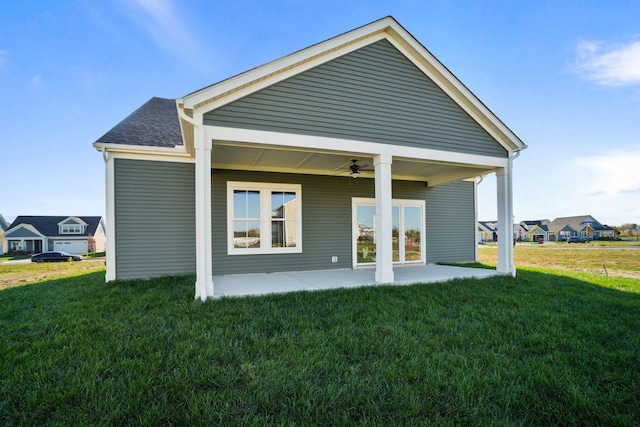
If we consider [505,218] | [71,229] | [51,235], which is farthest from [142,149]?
[51,235]

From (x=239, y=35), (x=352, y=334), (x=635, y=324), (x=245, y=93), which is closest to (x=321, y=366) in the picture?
(x=352, y=334)

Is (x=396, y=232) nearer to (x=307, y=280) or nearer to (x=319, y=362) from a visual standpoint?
(x=307, y=280)

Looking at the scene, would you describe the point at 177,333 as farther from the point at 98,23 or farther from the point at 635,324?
the point at 98,23

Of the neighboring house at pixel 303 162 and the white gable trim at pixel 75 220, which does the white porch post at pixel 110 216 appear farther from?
the white gable trim at pixel 75 220

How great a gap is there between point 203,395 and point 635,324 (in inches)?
202

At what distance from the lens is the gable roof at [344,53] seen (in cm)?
506

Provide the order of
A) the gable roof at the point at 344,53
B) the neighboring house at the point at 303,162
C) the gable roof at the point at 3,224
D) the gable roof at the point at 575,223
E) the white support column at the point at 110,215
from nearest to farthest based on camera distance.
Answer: the gable roof at the point at 344,53, the neighboring house at the point at 303,162, the white support column at the point at 110,215, the gable roof at the point at 3,224, the gable roof at the point at 575,223

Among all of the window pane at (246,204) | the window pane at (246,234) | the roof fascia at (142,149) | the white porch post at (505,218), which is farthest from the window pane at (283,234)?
the white porch post at (505,218)

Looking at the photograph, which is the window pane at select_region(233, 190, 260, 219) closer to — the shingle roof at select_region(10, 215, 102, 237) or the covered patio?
the covered patio

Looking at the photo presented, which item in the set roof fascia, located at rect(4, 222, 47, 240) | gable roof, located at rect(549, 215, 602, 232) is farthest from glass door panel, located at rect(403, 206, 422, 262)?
gable roof, located at rect(549, 215, 602, 232)

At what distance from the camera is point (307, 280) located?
21.9 ft

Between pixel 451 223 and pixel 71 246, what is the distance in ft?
136

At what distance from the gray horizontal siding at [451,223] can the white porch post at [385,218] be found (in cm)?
432

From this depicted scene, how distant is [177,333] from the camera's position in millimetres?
3348
